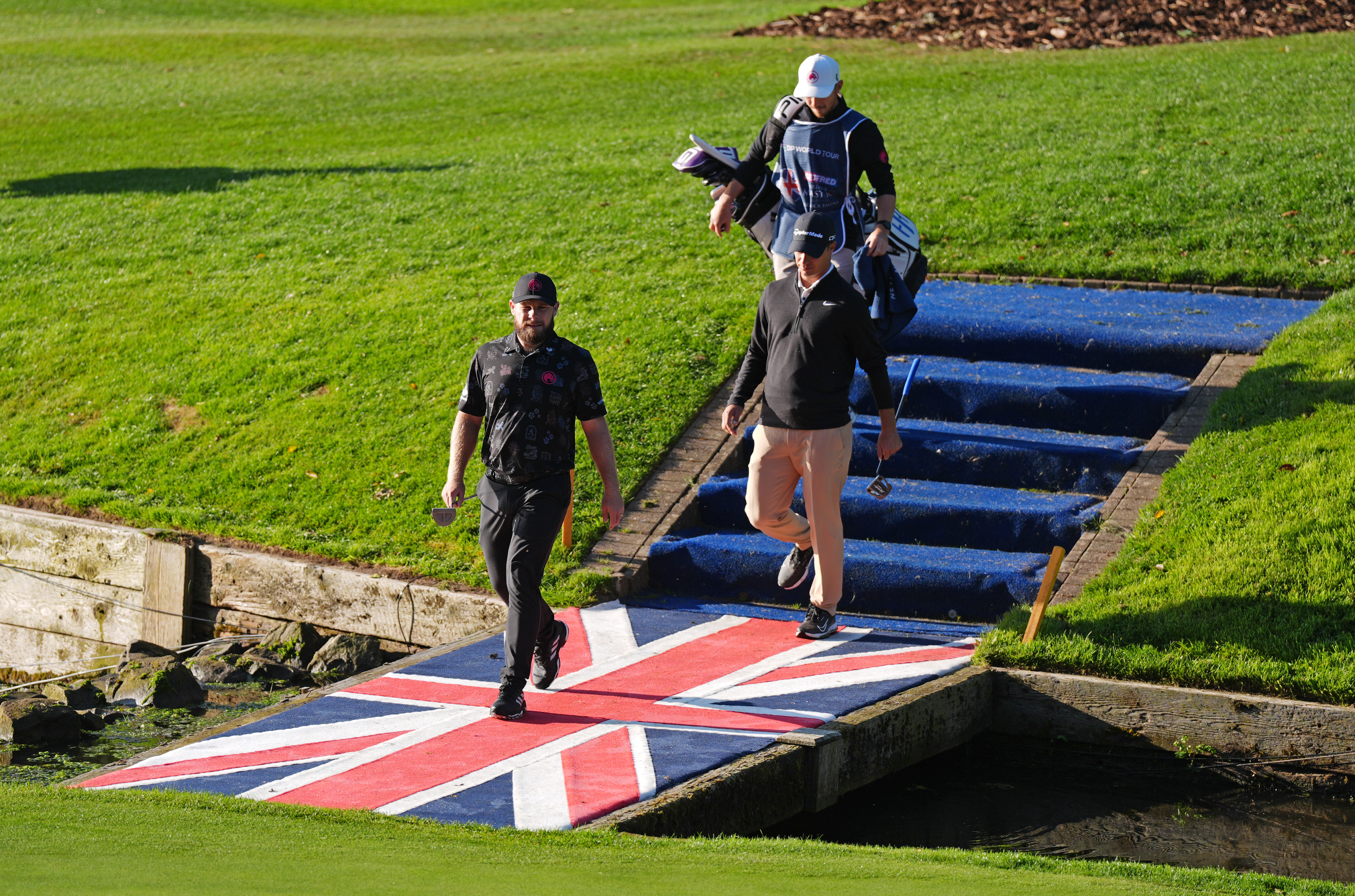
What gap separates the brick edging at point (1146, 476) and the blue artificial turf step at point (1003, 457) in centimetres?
16

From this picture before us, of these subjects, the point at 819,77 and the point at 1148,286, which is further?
the point at 1148,286

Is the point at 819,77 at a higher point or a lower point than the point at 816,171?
higher

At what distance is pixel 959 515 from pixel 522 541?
3.42m

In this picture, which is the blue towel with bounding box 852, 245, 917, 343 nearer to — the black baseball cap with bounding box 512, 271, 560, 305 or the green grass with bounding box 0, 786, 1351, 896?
the black baseball cap with bounding box 512, 271, 560, 305

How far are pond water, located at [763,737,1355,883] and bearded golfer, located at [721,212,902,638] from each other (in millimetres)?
1386

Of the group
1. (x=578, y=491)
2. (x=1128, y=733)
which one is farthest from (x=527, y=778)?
(x=578, y=491)

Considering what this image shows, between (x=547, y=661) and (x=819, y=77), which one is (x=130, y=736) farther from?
(x=819, y=77)

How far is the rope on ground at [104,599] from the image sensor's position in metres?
10.1

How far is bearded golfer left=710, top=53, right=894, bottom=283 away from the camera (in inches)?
337

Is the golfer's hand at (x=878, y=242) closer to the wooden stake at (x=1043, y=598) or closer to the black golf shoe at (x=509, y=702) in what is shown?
the wooden stake at (x=1043, y=598)

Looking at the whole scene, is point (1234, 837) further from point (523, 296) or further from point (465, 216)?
point (465, 216)

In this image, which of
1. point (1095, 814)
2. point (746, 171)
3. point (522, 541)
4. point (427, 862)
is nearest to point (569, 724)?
point (522, 541)

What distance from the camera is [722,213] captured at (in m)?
9.02

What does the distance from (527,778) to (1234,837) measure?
3207 mm
